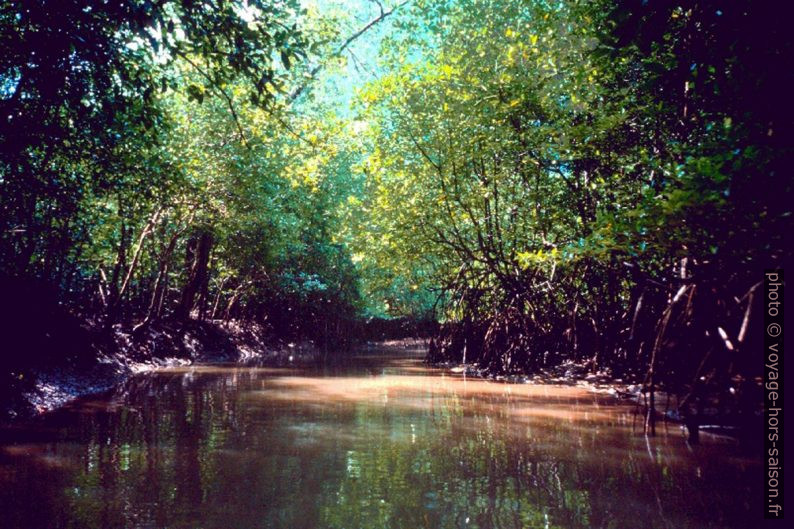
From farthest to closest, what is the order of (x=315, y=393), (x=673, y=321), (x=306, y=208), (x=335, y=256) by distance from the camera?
(x=335, y=256), (x=306, y=208), (x=315, y=393), (x=673, y=321)

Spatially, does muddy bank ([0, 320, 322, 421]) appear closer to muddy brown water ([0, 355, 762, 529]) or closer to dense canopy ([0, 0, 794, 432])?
muddy brown water ([0, 355, 762, 529])

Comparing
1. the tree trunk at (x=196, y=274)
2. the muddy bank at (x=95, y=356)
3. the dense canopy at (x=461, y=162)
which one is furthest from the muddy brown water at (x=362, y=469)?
the tree trunk at (x=196, y=274)

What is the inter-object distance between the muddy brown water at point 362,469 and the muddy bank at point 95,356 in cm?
52

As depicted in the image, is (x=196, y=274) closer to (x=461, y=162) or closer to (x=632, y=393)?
(x=461, y=162)

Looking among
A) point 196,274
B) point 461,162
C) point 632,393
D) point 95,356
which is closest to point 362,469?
point 632,393

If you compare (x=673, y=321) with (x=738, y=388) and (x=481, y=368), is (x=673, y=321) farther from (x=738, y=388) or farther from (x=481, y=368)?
(x=481, y=368)

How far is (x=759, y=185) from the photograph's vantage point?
3861mm

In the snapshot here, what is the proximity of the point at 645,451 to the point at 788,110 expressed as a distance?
3.03 meters

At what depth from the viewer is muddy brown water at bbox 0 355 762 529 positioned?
9.47 ft

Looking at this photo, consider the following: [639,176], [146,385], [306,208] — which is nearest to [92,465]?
[146,385]

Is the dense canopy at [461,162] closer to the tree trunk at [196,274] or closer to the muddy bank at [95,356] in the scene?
the tree trunk at [196,274]

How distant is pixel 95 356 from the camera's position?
938 centimetres

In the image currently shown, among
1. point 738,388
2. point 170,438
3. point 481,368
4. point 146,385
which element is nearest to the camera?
point 738,388

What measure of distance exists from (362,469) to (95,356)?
785 centimetres
